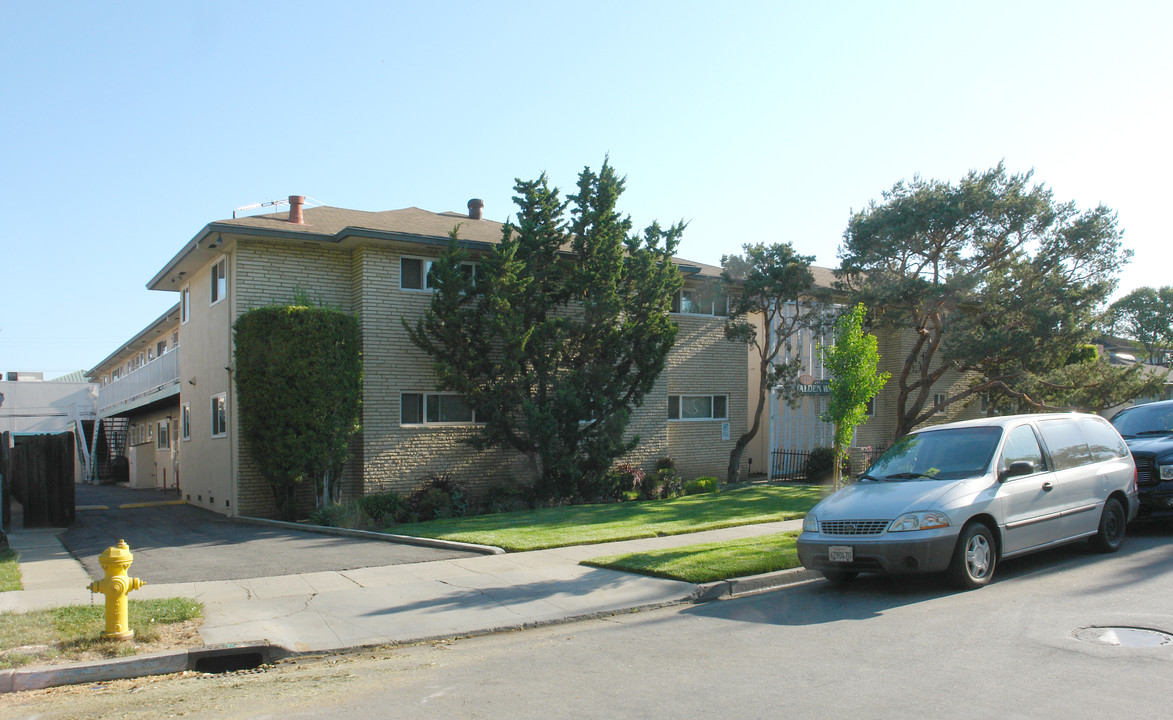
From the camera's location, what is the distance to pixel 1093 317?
22734mm

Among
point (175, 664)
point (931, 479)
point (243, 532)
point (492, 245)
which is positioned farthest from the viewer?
point (492, 245)

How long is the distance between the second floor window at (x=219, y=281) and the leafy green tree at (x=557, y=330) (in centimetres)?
440

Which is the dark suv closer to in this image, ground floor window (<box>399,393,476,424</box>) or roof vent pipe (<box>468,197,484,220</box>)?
ground floor window (<box>399,393,476,424</box>)

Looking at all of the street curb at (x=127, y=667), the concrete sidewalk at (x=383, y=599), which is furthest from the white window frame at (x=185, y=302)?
the street curb at (x=127, y=667)

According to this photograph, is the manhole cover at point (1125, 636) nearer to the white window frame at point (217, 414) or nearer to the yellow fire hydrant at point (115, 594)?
the yellow fire hydrant at point (115, 594)

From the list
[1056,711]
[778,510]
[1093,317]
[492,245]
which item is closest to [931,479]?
[1056,711]

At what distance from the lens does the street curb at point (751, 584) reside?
8.77 metres

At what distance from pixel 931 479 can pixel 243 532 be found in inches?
449

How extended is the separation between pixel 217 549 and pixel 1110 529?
11839 millimetres

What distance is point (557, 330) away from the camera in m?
Result: 17.8

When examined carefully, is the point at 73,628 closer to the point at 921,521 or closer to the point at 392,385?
the point at 921,521

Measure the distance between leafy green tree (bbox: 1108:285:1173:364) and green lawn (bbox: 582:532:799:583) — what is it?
59.1 meters

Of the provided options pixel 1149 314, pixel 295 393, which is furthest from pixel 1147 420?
pixel 1149 314

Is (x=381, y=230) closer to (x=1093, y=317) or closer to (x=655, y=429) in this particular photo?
(x=655, y=429)
